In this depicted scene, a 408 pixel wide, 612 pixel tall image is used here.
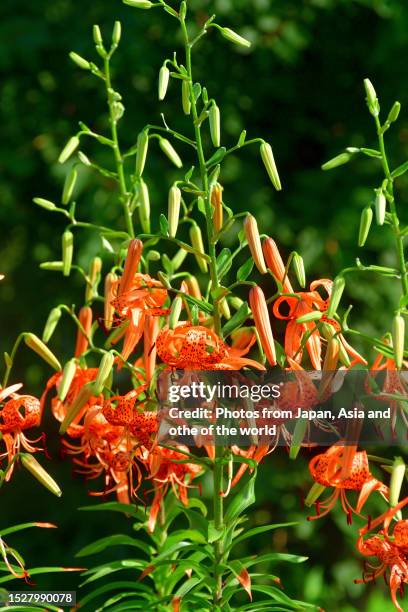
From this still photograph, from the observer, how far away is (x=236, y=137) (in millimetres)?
2689

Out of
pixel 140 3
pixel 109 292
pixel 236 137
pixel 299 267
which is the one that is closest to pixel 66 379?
pixel 109 292

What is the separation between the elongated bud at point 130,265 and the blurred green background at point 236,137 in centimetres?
137

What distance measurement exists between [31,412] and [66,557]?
5.31 ft

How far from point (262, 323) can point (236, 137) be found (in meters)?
1.75

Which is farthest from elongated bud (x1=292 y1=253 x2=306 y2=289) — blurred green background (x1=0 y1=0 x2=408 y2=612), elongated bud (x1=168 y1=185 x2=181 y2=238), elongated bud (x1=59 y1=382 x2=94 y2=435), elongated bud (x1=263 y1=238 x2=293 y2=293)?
blurred green background (x1=0 y1=0 x2=408 y2=612)

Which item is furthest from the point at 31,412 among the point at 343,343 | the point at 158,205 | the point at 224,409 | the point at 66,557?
the point at 66,557

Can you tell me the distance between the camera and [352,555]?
271 cm

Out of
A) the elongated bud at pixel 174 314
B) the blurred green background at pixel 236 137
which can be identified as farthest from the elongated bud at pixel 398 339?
the blurred green background at pixel 236 137

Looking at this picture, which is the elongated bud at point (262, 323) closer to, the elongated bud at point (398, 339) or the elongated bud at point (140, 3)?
the elongated bud at point (398, 339)

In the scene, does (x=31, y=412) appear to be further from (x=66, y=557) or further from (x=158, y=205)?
(x=66, y=557)

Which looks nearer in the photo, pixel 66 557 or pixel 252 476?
pixel 252 476

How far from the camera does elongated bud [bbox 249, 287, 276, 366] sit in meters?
0.98

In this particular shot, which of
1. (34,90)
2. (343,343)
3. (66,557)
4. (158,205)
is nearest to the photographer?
(343,343)

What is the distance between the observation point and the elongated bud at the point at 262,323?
98 centimetres
